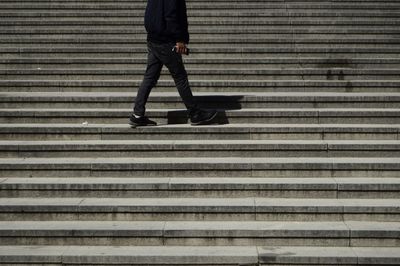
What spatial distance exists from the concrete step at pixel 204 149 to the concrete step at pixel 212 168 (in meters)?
0.14

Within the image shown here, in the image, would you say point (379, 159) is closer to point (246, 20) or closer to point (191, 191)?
point (191, 191)

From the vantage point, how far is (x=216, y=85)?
7.90m

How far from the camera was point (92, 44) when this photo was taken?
29.8 feet

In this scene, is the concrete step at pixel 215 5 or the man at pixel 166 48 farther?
the concrete step at pixel 215 5

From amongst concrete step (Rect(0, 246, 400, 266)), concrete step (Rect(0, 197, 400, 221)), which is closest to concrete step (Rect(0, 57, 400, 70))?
concrete step (Rect(0, 197, 400, 221))

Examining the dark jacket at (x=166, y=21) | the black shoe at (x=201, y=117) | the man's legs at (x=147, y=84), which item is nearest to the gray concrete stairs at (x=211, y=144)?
the black shoe at (x=201, y=117)

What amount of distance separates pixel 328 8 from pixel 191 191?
5457 millimetres

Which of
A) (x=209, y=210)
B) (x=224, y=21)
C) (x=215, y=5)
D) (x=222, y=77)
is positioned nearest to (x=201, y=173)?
(x=209, y=210)

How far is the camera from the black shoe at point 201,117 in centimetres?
672

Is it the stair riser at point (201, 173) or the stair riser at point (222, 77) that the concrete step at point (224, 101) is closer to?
the stair riser at point (222, 77)

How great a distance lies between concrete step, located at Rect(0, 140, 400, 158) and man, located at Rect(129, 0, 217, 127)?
41cm

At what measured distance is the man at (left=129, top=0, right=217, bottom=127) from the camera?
6523mm

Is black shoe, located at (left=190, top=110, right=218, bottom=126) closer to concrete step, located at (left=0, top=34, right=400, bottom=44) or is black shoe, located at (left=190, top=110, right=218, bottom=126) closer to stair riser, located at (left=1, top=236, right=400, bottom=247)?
stair riser, located at (left=1, top=236, right=400, bottom=247)

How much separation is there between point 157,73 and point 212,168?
4.50ft
